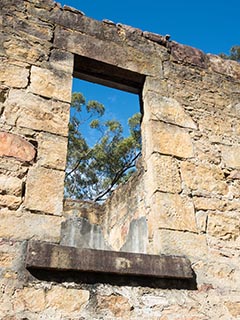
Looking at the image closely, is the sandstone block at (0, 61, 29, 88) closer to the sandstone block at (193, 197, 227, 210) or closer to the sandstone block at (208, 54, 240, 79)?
the sandstone block at (193, 197, 227, 210)

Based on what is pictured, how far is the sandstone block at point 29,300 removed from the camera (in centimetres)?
224

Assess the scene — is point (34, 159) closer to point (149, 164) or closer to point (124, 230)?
point (149, 164)

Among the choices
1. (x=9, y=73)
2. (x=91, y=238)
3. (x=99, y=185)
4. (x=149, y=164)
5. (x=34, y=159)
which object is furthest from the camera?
(x=99, y=185)

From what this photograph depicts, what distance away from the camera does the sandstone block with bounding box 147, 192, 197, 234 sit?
296cm

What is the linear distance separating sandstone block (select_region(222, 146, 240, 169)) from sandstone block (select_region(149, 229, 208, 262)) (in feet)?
3.05

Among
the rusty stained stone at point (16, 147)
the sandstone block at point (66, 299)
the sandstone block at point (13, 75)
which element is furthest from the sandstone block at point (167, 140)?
the sandstone block at point (66, 299)

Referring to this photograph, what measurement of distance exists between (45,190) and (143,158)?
1.12 m

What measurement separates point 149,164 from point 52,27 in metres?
1.63

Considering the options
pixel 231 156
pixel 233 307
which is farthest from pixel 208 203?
pixel 233 307

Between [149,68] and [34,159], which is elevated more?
[149,68]

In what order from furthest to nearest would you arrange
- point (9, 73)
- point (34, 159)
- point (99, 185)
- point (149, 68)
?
1. point (99, 185)
2. point (149, 68)
3. point (9, 73)
4. point (34, 159)

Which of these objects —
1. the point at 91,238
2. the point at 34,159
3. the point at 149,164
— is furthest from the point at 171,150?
A: the point at 91,238

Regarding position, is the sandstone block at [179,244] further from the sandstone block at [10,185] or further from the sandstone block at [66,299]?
the sandstone block at [10,185]

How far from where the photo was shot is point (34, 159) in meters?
2.80
